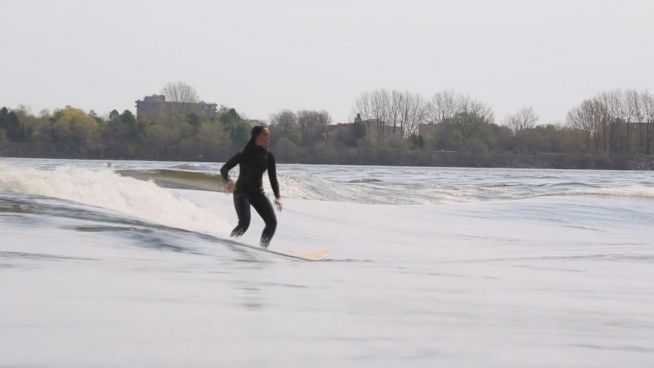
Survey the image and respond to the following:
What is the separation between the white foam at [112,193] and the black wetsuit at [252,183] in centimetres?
430

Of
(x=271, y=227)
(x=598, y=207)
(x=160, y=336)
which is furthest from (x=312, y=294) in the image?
(x=598, y=207)

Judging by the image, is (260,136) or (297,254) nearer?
(297,254)

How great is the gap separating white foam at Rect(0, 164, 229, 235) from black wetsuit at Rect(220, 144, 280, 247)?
430cm

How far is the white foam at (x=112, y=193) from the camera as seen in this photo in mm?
17016

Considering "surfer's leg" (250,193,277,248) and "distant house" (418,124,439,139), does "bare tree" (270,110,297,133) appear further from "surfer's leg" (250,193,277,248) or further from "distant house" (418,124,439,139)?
"surfer's leg" (250,193,277,248)

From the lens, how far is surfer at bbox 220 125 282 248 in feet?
38.3

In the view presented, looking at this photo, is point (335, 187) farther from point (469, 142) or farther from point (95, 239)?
point (469, 142)

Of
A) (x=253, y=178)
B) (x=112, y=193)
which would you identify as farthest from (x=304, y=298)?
(x=112, y=193)

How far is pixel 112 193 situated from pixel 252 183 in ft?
21.6

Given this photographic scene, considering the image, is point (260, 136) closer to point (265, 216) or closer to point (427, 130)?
point (265, 216)

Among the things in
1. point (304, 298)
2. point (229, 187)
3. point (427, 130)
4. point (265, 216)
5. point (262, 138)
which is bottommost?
point (304, 298)

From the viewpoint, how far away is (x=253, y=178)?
11938mm

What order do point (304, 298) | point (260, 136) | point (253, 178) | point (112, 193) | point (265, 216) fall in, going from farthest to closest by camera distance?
point (112, 193) < point (265, 216) < point (253, 178) < point (260, 136) < point (304, 298)

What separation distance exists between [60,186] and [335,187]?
19299 mm
